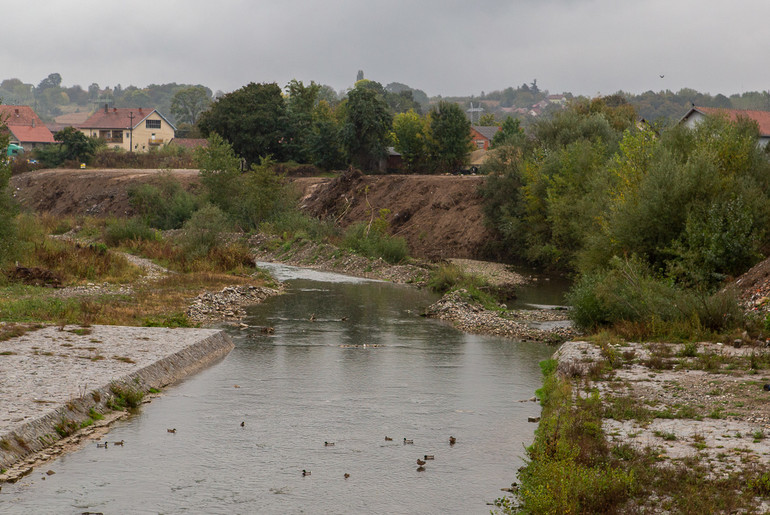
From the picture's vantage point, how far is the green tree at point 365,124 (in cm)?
8238

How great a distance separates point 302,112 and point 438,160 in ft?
58.4

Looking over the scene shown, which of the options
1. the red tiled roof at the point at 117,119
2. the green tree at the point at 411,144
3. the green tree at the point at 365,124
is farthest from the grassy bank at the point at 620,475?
the red tiled roof at the point at 117,119

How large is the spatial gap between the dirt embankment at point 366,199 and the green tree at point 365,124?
5.92 meters

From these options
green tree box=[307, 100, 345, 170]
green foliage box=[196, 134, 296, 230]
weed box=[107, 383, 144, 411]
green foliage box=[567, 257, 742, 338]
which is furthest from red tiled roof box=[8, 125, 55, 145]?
weed box=[107, 383, 144, 411]

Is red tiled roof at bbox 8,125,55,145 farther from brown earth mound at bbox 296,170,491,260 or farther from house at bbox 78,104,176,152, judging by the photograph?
brown earth mound at bbox 296,170,491,260

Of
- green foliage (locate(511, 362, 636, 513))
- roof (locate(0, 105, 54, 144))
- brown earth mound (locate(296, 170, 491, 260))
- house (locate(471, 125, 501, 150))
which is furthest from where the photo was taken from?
roof (locate(0, 105, 54, 144))

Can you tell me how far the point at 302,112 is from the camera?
93625 mm

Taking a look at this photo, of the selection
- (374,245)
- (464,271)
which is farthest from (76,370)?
(374,245)

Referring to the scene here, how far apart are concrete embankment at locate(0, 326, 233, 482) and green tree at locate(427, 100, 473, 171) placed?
60.1m

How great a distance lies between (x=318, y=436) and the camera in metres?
16.3

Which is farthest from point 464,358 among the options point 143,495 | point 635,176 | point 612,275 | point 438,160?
point 438,160

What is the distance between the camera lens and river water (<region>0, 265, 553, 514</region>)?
1303 centimetres

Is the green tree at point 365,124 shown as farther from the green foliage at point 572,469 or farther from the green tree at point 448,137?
the green foliage at point 572,469

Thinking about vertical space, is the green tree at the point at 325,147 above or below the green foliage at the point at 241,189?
above
